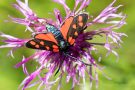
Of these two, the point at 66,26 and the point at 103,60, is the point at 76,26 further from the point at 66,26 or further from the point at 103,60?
the point at 103,60

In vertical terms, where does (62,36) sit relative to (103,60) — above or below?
above

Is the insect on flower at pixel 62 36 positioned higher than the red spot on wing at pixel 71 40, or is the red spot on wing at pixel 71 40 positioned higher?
the insect on flower at pixel 62 36

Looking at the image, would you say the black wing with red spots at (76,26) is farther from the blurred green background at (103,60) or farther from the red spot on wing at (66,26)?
the blurred green background at (103,60)

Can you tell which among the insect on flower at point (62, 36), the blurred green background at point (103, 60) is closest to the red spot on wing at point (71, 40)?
the insect on flower at point (62, 36)

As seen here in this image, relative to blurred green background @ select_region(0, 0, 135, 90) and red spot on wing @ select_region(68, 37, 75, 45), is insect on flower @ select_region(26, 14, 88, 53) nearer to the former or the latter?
red spot on wing @ select_region(68, 37, 75, 45)

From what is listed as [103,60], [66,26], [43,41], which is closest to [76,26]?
[66,26]

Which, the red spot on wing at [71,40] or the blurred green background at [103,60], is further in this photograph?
the blurred green background at [103,60]

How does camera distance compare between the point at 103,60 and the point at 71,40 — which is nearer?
the point at 71,40

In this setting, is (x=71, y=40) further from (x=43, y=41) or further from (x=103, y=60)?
(x=103, y=60)

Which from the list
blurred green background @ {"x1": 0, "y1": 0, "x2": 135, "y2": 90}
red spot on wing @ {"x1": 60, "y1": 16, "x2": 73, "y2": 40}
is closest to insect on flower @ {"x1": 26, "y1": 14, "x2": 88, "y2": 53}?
red spot on wing @ {"x1": 60, "y1": 16, "x2": 73, "y2": 40}

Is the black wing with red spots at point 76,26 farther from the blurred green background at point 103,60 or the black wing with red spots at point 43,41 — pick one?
the blurred green background at point 103,60
